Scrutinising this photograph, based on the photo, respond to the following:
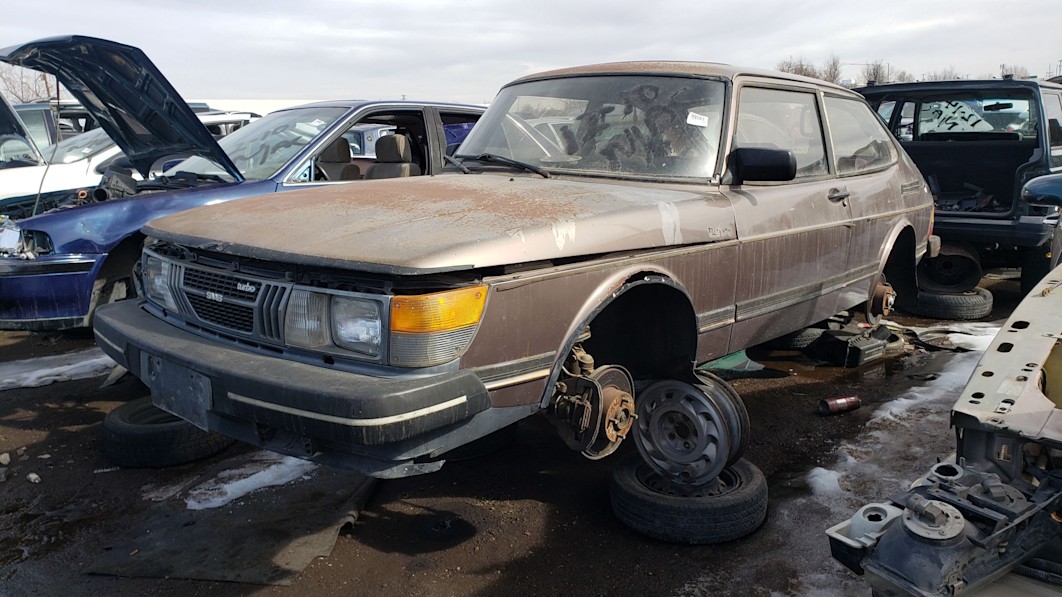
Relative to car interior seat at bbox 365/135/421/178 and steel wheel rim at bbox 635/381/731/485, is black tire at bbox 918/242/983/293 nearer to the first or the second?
steel wheel rim at bbox 635/381/731/485

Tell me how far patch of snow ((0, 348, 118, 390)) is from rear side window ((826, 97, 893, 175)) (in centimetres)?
475

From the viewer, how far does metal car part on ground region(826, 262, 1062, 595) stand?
1.75 m

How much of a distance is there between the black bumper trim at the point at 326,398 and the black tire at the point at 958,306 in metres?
5.56

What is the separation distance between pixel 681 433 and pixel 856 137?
2.49m

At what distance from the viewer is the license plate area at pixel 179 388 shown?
2.51m

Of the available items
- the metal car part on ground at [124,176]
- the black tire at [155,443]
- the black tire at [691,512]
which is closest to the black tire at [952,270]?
the black tire at [691,512]

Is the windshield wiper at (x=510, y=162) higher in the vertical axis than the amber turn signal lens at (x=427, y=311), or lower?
higher

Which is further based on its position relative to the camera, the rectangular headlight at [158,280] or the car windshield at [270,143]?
the car windshield at [270,143]

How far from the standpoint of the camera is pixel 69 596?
2.77 m

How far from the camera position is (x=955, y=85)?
6.97m

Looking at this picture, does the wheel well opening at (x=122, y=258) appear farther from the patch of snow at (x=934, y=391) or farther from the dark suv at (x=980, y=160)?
the dark suv at (x=980, y=160)

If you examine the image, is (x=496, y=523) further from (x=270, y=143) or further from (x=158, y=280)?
(x=270, y=143)

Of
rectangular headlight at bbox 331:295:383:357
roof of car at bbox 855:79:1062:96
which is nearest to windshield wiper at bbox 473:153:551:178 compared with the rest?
rectangular headlight at bbox 331:295:383:357

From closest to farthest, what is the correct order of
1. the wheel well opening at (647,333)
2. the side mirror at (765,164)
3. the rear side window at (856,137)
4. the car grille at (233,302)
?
the car grille at (233,302), the wheel well opening at (647,333), the side mirror at (765,164), the rear side window at (856,137)
